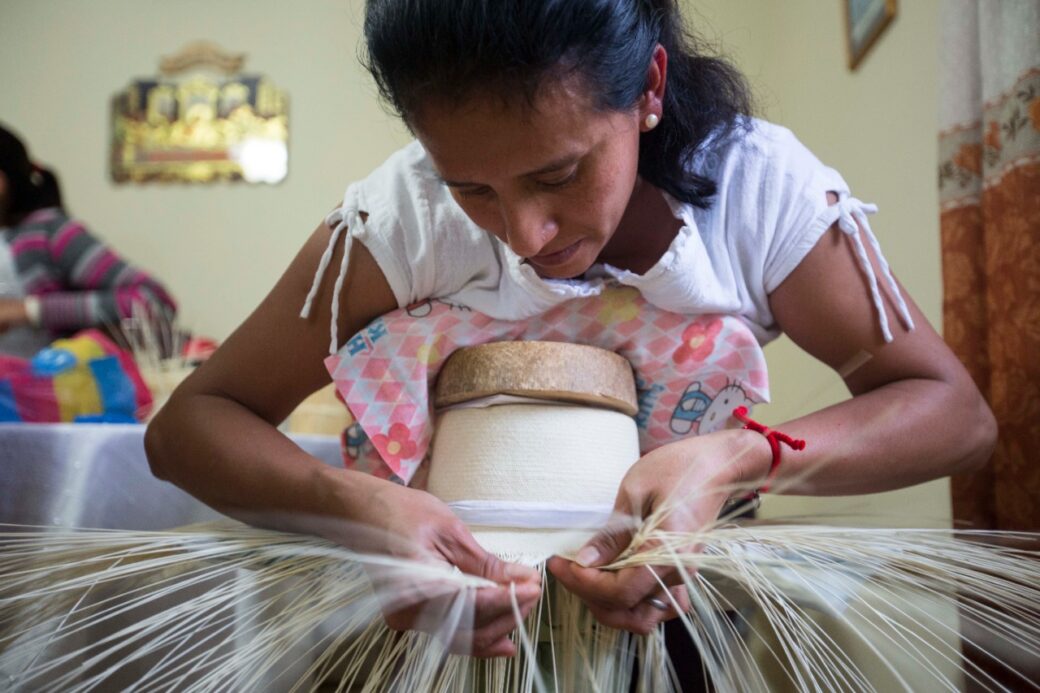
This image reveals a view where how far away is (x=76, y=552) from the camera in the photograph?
0.75 meters

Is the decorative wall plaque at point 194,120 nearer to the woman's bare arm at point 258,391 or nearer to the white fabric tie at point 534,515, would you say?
the woman's bare arm at point 258,391

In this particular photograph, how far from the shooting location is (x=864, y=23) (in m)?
1.47

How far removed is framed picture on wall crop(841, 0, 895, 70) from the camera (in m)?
1.39

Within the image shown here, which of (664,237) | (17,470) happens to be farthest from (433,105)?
(17,470)

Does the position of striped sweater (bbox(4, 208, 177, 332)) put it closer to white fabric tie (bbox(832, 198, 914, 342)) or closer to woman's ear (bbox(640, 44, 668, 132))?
woman's ear (bbox(640, 44, 668, 132))

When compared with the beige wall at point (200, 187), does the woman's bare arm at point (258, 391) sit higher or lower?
lower

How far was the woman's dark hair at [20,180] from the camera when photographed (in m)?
1.90

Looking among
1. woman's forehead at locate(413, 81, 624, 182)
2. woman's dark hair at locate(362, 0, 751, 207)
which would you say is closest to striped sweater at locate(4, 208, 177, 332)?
woman's dark hair at locate(362, 0, 751, 207)

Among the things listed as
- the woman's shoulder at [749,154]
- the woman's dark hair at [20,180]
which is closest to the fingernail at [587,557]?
the woman's shoulder at [749,154]

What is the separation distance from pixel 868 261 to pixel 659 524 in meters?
0.36

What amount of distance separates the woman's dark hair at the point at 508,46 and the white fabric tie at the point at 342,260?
0.14 m

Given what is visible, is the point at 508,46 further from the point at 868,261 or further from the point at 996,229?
the point at 996,229

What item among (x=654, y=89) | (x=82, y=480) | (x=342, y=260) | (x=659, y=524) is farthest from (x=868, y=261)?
(x=82, y=480)

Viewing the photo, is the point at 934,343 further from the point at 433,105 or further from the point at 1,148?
the point at 1,148
